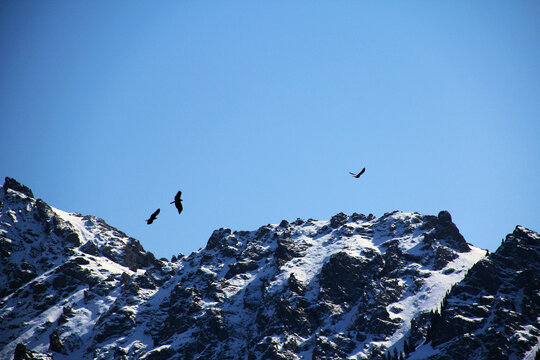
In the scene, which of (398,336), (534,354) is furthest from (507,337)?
(398,336)

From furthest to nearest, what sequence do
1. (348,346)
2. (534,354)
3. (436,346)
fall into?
(348,346)
(436,346)
(534,354)

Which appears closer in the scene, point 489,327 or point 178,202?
point 178,202

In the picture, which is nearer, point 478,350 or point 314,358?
point 478,350

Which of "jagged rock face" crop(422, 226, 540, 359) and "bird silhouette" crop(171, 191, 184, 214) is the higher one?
"jagged rock face" crop(422, 226, 540, 359)

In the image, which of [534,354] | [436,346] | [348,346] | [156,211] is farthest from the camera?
[348,346]

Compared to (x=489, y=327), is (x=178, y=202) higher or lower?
lower

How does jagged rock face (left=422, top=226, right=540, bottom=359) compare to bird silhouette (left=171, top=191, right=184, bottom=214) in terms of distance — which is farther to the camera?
jagged rock face (left=422, top=226, right=540, bottom=359)

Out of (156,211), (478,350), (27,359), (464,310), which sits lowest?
(156,211)

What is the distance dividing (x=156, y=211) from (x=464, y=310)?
6933 inches

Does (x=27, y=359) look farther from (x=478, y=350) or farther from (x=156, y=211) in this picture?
(x=156, y=211)

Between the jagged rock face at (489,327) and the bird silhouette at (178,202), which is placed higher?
the jagged rock face at (489,327)

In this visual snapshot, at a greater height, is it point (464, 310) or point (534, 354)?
point (464, 310)

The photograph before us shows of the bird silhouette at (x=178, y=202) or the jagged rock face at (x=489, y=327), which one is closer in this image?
the bird silhouette at (x=178, y=202)

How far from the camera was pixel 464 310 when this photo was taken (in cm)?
19450
